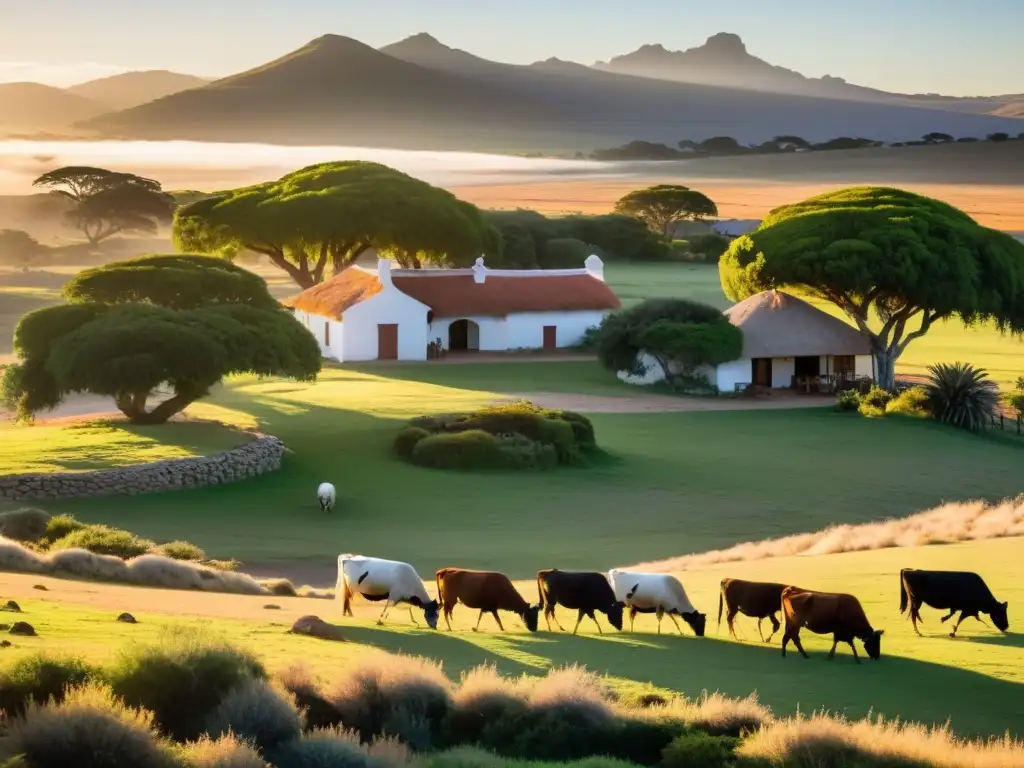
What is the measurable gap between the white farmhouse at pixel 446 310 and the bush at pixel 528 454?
95.7ft

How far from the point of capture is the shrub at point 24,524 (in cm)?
3297

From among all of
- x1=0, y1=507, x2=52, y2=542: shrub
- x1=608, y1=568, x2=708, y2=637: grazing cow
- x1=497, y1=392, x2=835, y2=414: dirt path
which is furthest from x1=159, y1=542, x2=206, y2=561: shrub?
x1=497, y1=392, x2=835, y2=414: dirt path

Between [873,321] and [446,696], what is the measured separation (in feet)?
295

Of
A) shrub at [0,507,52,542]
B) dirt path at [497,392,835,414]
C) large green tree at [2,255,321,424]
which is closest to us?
shrub at [0,507,52,542]

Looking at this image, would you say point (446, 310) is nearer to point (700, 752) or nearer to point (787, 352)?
point (787, 352)

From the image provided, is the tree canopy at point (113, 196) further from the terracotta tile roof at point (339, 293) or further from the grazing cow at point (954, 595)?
the grazing cow at point (954, 595)

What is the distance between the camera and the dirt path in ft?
195

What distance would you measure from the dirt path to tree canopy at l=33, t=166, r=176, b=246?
306ft

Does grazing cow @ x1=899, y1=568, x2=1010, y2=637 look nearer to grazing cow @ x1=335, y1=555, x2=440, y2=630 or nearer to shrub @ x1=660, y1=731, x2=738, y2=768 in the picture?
grazing cow @ x1=335, y1=555, x2=440, y2=630

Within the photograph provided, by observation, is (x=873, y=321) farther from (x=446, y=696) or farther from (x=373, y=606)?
(x=446, y=696)

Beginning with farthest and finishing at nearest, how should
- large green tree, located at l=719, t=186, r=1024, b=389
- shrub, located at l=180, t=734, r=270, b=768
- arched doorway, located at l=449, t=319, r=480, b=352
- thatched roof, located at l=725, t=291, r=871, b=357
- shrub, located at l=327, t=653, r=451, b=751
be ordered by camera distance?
arched doorway, located at l=449, t=319, r=480, b=352 → thatched roof, located at l=725, t=291, r=871, b=357 → large green tree, located at l=719, t=186, r=1024, b=389 → shrub, located at l=327, t=653, r=451, b=751 → shrub, located at l=180, t=734, r=270, b=768

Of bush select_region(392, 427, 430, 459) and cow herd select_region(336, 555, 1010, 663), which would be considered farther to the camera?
bush select_region(392, 427, 430, 459)

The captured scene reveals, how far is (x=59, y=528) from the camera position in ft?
107

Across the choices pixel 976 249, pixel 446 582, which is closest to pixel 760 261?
pixel 976 249
